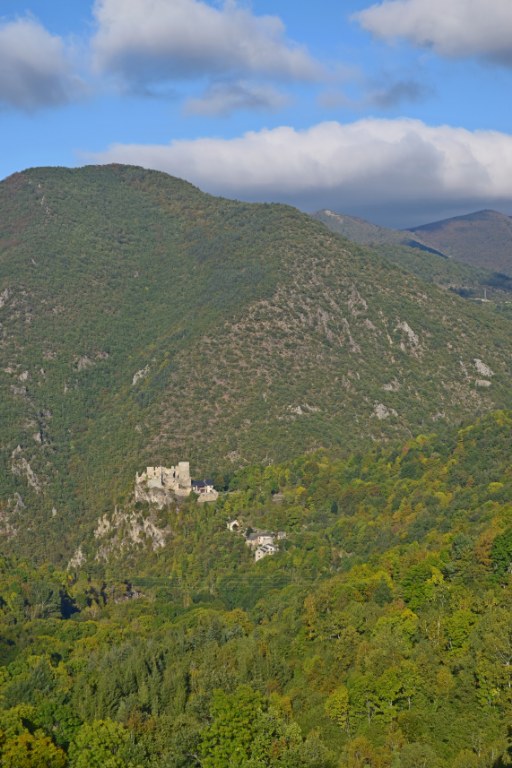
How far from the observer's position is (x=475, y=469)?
14062 cm

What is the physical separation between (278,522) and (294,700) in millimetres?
78357

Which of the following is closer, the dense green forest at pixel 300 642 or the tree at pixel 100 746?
the dense green forest at pixel 300 642

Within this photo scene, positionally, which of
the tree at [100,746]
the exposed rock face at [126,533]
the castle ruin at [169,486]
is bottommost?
the exposed rock face at [126,533]

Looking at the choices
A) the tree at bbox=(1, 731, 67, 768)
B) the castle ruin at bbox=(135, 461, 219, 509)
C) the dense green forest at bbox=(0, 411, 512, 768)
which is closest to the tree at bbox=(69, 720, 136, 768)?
A: the dense green forest at bbox=(0, 411, 512, 768)

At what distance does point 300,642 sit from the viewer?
88312 mm

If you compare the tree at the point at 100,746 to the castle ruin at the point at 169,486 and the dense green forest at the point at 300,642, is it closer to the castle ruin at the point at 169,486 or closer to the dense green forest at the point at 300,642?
the dense green forest at the point at 300,642

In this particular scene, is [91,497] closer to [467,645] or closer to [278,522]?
[278,522]

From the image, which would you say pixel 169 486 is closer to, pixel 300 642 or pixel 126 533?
pixel 126 533

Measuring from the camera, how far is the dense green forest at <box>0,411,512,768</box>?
65312mm

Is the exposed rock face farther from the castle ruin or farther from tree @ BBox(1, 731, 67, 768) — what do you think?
tree @ BBox(1, 731, 67, 768)

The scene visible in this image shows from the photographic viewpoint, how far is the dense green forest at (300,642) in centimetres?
6531

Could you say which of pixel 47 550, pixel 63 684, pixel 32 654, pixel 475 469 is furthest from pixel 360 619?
pixel 47 550

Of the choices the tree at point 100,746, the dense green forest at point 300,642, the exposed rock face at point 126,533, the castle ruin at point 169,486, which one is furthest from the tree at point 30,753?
the castle ruin at point 169,486

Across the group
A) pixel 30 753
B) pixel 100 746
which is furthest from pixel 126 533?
pixel 30 753
